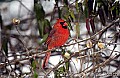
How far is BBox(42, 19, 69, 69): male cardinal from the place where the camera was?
1.93 m

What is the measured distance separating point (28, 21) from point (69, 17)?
2.92ft

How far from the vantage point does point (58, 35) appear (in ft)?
6.56

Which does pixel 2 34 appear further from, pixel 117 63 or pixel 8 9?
pixel 117 63

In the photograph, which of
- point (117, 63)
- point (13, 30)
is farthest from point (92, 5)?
point (13, 30)

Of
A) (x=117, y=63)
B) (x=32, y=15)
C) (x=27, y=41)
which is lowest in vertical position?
(x=117, y=63)

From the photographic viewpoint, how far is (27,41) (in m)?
2.79

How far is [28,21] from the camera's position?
2.86m

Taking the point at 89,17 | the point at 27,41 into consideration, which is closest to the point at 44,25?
the point at 89,17

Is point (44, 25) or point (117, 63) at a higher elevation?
point (44, 25)

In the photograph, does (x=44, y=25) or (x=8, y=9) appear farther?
(x=8, y=9)

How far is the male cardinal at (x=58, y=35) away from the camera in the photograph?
6.32ft

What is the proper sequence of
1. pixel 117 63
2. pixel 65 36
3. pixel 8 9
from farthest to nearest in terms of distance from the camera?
pixel 8 9 → pixel 117 63 → pixel 65 36

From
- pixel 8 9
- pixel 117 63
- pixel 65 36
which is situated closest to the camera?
pixel 65 36

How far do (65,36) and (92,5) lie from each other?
23cm
